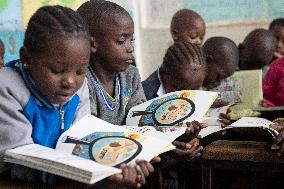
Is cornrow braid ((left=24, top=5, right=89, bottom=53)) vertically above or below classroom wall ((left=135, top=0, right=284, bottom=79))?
above

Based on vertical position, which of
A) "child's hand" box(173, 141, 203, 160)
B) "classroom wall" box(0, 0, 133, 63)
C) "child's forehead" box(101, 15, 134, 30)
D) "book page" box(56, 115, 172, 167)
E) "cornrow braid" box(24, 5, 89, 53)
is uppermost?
"cornrow braid" box(24, 5, 89, 53)

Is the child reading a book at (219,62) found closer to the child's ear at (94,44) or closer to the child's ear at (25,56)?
the child's ear at (94,44)

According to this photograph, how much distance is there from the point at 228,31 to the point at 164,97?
237 cm

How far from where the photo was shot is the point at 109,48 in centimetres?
173

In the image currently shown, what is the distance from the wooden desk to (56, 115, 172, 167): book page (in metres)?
0.31

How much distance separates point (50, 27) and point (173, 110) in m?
0.53

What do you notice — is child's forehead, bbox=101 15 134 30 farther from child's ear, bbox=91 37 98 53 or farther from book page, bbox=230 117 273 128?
book page, bbox=230 117 273 128

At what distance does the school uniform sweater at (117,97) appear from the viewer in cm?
168

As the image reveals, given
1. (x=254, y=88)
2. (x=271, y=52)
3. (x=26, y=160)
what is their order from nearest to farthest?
(x=26, y=160)
(x=254, y=88)
(x=271, y=52)

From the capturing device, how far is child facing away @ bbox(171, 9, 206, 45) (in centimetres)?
311

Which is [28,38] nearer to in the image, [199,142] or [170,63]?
[199,142]

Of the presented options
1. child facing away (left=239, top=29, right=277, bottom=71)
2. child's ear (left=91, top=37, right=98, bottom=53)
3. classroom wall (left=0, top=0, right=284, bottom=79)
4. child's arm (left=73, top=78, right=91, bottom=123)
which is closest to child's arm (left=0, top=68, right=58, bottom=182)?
child's arm (left=73, top=78, right=91, bottom=123)

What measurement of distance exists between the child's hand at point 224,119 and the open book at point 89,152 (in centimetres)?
54

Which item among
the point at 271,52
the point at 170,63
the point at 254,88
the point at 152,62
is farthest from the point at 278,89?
the point at 152,62
